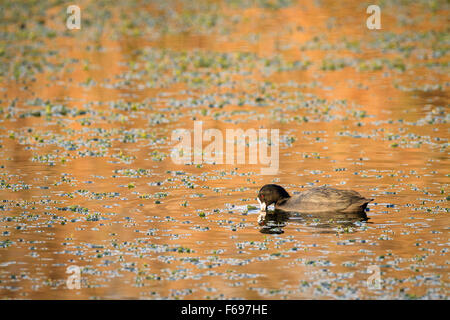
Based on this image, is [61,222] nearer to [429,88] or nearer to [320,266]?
[320,266]

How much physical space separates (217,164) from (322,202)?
436 centimetres

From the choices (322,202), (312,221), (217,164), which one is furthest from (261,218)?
(217,164)

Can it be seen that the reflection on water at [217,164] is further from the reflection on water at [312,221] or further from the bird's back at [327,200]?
the bird's back at [327,200]

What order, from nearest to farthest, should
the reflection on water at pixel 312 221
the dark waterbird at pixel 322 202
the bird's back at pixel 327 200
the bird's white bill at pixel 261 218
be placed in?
the reflection on water at pixel 312 221 → the bird's white bill at pixel 261 218 → the dark waterbird at pixel 322 202 → the bird's back at pixel 327 200

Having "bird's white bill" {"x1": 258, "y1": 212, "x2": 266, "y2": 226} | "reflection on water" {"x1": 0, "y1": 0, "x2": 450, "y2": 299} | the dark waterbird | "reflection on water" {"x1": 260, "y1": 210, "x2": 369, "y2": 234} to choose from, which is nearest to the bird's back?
the dark waterbird

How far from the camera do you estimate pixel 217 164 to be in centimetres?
1983

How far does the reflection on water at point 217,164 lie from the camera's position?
12852 mm

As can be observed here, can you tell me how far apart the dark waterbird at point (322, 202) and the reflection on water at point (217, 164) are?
231mm

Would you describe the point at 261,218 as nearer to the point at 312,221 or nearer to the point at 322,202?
the point at 312,221

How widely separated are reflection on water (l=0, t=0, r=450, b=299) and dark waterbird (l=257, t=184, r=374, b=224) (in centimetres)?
23

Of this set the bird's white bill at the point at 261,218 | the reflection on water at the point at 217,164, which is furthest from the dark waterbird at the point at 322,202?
the reflection on water at the point at 217,164

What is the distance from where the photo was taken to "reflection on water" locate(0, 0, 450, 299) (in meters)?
12.9

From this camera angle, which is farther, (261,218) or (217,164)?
(217,164)

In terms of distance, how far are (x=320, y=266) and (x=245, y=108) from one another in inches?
523
